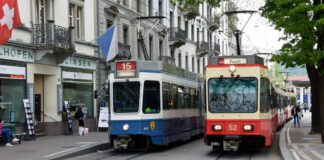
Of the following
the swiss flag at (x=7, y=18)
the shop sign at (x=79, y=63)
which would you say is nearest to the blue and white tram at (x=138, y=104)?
the swiss flag at (x=7, y=18)

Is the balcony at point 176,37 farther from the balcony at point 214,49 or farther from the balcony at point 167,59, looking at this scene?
the balcony at point 214,49

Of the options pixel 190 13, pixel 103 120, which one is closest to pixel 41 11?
pixel 103 120

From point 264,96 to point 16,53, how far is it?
37.4 feet

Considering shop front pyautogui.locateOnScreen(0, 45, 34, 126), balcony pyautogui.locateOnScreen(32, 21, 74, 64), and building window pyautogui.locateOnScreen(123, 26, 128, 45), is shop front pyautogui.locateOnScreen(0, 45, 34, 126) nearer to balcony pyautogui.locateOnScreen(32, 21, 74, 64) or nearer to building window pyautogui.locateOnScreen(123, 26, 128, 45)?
balcony pyautogui.locateOnScreen(32, 21, 74, 64)

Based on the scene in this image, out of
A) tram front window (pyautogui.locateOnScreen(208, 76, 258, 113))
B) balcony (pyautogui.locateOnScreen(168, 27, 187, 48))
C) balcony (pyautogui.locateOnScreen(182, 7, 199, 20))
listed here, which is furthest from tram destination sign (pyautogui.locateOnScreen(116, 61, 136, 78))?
balcony (pyautogui.locateOnScreen(182, 7, 199, 20))

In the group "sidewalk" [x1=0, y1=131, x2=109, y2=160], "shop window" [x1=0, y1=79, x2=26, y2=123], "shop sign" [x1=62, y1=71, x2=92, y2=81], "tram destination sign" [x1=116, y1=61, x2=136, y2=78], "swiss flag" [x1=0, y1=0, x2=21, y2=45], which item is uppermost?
"swiss flag" [x1=0, y1=0, x2=21, y2=45]

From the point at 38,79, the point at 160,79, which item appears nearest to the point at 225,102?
the point at 160,79

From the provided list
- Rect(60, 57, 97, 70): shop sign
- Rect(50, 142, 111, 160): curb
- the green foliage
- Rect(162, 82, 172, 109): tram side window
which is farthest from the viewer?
Rect(60, 57, 97, 70): shop sign

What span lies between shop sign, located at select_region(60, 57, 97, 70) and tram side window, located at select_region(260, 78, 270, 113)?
41.8ft

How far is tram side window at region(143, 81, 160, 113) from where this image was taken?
61.5 ft

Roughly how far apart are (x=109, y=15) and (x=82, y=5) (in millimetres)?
3732

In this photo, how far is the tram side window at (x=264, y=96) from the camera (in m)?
17.7

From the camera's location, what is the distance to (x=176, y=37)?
48344 mm

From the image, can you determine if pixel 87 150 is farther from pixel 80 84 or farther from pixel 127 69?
pixel 80 84
